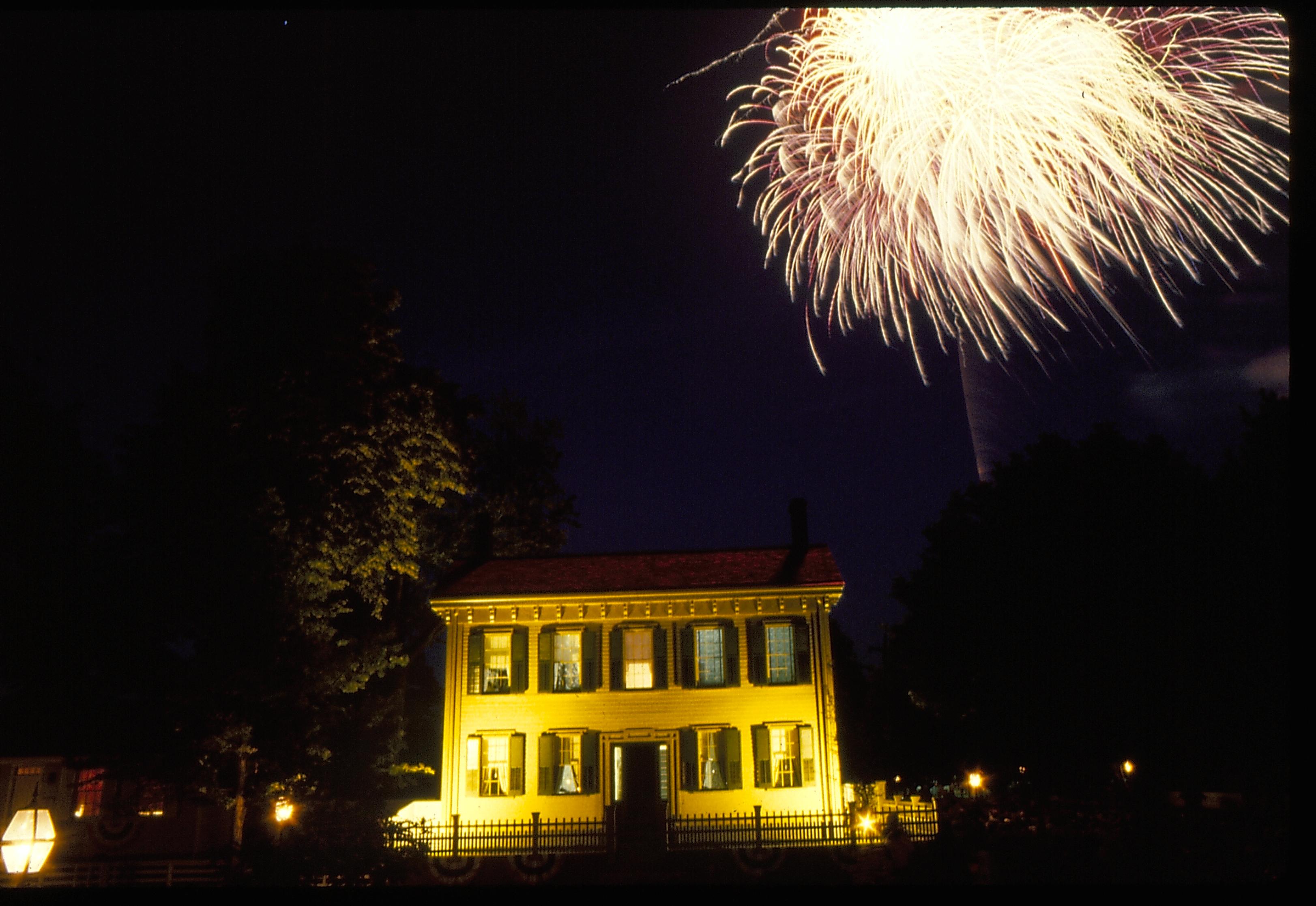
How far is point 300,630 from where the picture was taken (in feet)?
62.7

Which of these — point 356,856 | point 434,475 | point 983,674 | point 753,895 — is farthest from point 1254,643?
point 434,475

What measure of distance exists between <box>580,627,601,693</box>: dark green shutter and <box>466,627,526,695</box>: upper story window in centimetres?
118

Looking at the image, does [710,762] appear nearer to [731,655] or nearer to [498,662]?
[731,655]

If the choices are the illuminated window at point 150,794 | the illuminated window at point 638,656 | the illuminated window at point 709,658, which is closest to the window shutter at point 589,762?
the illuminated window at point 638,656

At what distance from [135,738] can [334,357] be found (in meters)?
8.20

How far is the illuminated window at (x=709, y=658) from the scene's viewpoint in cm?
1972

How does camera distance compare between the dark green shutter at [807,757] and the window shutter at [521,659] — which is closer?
the dark green shutter at [807,757]

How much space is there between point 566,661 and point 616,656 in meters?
1.06

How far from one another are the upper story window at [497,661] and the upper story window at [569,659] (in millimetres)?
401

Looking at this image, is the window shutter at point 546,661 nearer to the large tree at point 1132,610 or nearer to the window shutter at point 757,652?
the window shutter at point 757,652

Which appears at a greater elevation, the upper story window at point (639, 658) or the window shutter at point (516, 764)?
the upper story window at point (639, 658)

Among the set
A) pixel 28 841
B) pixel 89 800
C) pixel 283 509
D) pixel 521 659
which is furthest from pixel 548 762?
pixel 89 800

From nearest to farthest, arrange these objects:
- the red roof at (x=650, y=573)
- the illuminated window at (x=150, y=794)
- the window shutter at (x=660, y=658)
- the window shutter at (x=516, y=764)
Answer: the illuminated window at (x=150, y=794) < the window shutter at (x=516, y=764) < the window shutter at (x=660, y=658) < the red roof at (x=650, y=573)

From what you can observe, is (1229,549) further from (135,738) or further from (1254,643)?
(135,738)
